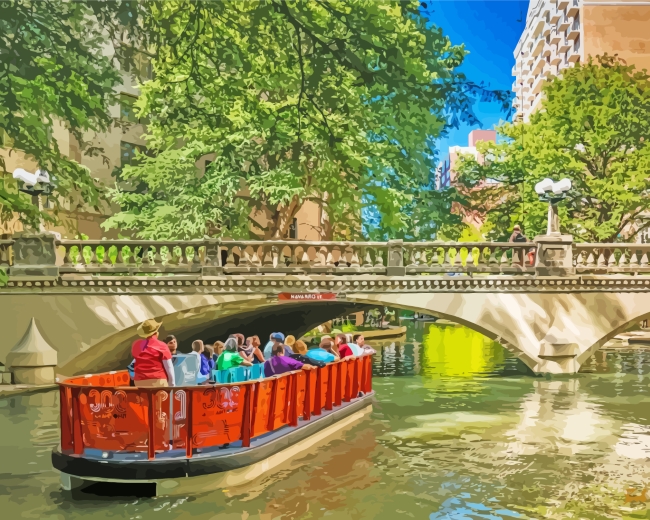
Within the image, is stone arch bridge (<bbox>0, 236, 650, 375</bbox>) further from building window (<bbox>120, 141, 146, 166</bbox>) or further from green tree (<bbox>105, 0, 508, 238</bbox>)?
building window (<bbox>120, 141, 146, 166</bbox>)

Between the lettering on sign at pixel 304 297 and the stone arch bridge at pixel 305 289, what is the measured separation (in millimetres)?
24

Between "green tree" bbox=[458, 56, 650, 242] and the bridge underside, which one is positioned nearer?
the bridge underside

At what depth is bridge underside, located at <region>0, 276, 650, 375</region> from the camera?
16438 mm

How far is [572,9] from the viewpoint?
5119cm

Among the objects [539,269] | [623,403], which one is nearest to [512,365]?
[539,269]

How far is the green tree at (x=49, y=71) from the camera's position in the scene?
9086 millimetres

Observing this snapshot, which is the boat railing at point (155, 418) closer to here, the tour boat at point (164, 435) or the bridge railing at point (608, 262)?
the tour boat at point (164, 435)

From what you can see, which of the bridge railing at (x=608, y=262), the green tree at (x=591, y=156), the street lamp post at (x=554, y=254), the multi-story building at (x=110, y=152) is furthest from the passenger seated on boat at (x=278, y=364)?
the green tree at (x=591, y=156)

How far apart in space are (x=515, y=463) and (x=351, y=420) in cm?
362

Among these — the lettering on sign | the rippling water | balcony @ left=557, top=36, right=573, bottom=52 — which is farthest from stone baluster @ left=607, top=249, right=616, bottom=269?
balcony @ left=557, top=36, right=573, bottom=52

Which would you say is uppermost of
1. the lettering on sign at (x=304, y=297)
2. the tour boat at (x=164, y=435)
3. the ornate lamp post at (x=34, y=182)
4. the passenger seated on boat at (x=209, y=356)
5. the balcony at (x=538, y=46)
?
the balcony at (x=538, y=46)

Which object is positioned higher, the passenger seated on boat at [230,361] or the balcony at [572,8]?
the balcony at [572,8]

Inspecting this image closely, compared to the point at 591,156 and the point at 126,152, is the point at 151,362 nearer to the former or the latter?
the point at 591,156

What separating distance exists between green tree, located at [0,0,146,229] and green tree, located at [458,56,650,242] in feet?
58.6
